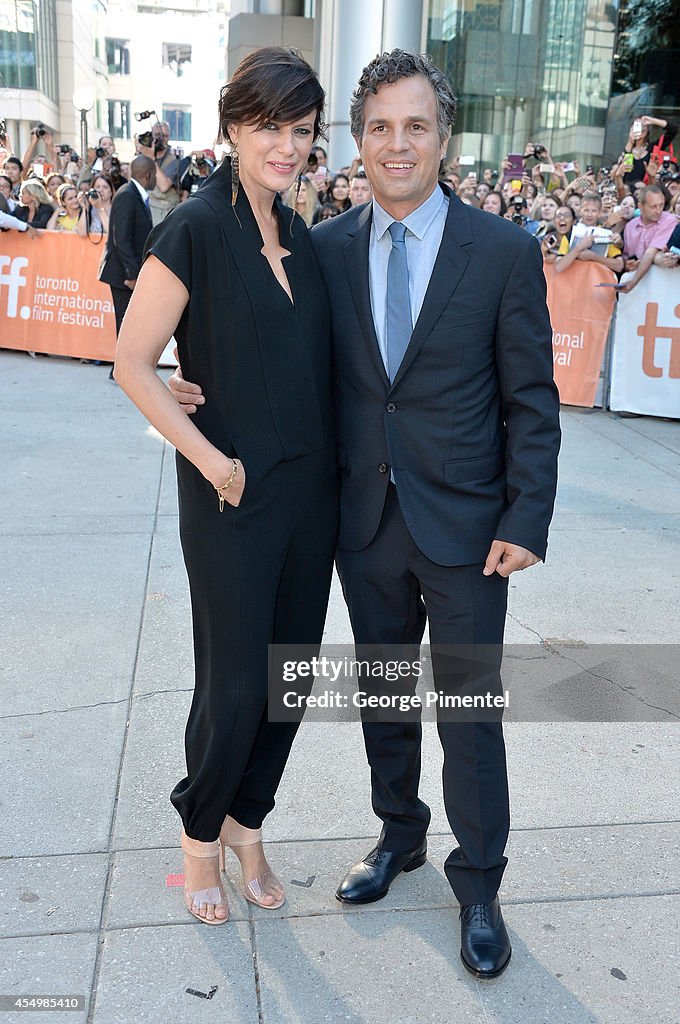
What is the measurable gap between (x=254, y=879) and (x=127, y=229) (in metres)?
7.61

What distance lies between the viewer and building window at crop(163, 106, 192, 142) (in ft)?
246

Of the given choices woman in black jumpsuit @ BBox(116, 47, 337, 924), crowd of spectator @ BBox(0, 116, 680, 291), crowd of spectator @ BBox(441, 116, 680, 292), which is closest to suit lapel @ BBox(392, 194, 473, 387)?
woman in black jumpsuit @ BBox(116, 47, 337, 924)

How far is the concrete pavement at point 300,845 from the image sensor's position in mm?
2297

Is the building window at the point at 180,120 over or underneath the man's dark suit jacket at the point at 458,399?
over

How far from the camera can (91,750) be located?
10.9ft

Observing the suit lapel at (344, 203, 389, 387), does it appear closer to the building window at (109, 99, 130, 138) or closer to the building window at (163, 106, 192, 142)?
the building window at (163, 106, 192, 142)

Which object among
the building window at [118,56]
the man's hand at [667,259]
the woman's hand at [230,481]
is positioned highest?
the building window at [118,56]

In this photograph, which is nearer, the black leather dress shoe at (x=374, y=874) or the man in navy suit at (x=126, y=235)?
the black leather dress shoe at (x=374, y=874)

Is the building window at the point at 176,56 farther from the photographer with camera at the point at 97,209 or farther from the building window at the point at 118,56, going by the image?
the photographer with camera at the point at 97,209

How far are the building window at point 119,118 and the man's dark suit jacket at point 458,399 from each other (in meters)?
79.7

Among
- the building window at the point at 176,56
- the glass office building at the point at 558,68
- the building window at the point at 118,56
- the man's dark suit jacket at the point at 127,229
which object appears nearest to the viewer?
the man's dark suit jacket at the point at 127,229

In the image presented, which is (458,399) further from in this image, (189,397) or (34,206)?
(34,206)

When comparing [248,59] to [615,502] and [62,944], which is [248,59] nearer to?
[62,944]

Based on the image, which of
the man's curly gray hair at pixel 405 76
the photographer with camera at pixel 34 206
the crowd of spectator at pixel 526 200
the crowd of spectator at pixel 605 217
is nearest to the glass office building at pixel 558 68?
the crowd of spectator at pixel 526 200
